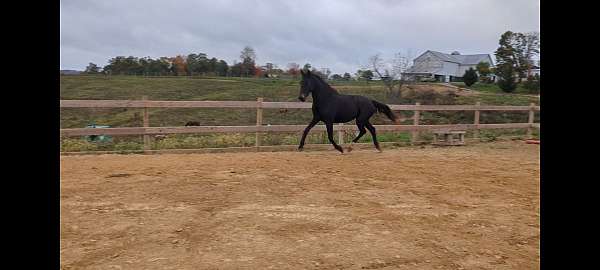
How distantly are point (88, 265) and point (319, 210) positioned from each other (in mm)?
2107

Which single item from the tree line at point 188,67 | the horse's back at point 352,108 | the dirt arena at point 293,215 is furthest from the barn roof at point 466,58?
the dirt arena at point 293,215

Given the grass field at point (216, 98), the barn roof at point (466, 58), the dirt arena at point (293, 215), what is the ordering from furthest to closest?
the barn roof at point (466, 58)
the grass field at point (216, 98)
the dirt arena at point (293, 215)

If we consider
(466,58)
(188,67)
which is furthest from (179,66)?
(466,58)

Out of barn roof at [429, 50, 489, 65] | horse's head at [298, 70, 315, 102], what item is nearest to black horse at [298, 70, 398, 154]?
horse's head at [298, 70, 315, 102]

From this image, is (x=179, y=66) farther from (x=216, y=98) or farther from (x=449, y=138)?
(x=449, y=138)

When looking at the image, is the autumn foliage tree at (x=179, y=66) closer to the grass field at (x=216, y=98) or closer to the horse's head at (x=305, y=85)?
the grass field at (x=216, y=98)

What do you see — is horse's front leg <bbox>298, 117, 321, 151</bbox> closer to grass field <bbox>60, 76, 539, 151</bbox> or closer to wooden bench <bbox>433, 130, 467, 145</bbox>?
grass field <bbox>60, 76, 539, 151</bbox>

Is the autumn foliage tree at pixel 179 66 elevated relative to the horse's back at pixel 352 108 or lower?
elevated

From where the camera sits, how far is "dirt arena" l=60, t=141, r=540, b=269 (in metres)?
2.78

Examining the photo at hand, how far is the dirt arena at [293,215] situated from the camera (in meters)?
2.78

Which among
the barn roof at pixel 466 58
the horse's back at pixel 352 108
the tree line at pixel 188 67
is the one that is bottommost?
the horse's back at pixel 352 108

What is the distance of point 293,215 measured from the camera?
12.5 ft
